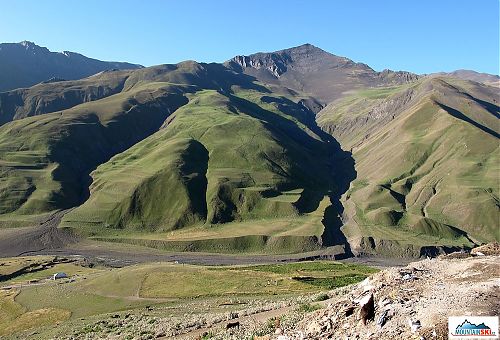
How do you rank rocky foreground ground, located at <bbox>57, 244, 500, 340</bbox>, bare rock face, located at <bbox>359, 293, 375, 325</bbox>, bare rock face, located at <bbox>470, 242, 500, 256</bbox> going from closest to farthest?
rocky foreground ground, located at <bbox>57, 244, 500, 340</bbox> < bare rock face, located at <bbox>359, 293, 375, 325</bbox> < bare rock face, located at <bbox>470, 242, 500, 256</bbox>

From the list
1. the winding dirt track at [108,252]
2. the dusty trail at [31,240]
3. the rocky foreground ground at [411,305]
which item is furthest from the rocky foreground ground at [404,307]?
the dusty trail at [31,240]

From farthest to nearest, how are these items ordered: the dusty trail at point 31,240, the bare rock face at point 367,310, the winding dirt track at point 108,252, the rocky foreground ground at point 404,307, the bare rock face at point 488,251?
the dusty trail at point 31,240 < the winding dirt track at point 108,252 < the bare rock face at point 488,251 < the bare rock face at point 367,310 < the rocky foreground ground at point 404,307

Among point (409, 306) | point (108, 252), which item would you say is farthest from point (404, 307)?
point (108, 252)

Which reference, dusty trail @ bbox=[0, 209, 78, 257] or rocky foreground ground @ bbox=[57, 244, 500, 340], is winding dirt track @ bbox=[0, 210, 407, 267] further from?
rocky foreground ground @ bbox=[57, 244, 500, 340]

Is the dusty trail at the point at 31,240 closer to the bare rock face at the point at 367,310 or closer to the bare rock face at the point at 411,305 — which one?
the bare rock face at the point at 411,305

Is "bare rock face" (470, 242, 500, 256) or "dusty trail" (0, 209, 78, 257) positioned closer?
"bare rock face" (470, 242, 500, 256)

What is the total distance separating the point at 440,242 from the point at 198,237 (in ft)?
342

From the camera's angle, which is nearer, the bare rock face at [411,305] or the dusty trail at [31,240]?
the bare rock face at [411,305]

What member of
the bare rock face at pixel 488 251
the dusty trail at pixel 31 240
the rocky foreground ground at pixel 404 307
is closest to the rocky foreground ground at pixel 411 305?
the rocky foreground ground at pixel 404 307

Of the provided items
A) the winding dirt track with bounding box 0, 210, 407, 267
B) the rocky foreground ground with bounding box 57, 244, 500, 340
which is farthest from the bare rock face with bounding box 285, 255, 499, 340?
the winding dirt track with bounding box 0, 210, 407, 267

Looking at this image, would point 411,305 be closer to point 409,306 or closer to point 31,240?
point 409,306

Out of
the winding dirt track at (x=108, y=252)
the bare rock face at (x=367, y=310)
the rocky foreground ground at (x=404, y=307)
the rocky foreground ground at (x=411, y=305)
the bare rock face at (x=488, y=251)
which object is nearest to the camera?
the rocky foreground ground at (x=411, y=305)

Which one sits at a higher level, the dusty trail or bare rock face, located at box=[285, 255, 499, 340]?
bare rock face, located at box=[285, 255, 499, 340]

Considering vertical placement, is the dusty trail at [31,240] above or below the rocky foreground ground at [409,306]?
below
